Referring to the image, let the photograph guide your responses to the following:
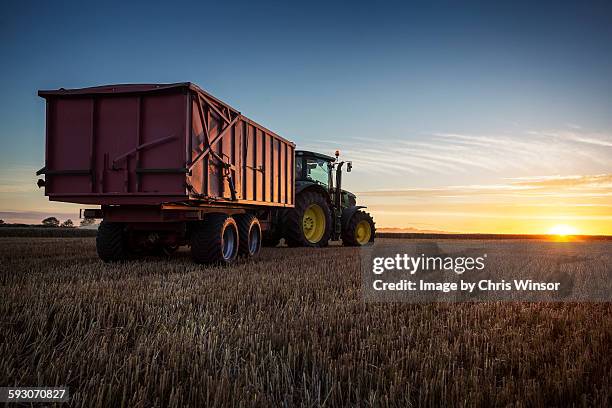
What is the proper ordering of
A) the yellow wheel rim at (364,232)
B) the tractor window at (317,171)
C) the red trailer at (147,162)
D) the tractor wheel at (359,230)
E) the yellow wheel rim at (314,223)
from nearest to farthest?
1. the red trailer at (147,162)
2. the yellow wheel rim at (314,223)
3. the tractor window at (317,171)
4. the tractor wheel at (359,230)
5. the yellow wheel rim at (364,232)

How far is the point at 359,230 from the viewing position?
55.5ft

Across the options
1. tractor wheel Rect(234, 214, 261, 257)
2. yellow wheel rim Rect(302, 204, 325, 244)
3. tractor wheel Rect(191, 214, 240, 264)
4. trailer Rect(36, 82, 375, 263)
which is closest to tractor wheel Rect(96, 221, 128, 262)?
trailer Rect(36, 82, 375, 263)

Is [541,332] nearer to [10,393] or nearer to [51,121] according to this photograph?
[10,393]

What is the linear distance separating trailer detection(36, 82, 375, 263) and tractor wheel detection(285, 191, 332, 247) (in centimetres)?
339

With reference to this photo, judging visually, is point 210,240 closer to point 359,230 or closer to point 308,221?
point 308,221

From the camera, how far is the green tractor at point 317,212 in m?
13.5

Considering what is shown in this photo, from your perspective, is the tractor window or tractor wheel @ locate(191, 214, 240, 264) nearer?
tractor wheel @ locate(191, 214, 240, 264)

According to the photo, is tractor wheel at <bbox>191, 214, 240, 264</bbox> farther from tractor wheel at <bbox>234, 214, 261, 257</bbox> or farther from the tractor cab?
the tractor cab

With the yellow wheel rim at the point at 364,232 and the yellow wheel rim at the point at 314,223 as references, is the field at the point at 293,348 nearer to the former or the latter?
the yellow wheel rim at the point at 314,223

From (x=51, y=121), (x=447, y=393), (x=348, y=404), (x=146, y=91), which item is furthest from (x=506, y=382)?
(x=51, y=121)

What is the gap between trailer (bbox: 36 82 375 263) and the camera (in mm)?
8125

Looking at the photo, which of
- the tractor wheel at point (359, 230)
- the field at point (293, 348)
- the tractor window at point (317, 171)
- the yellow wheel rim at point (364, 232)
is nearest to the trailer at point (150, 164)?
the field at point (293, 348)

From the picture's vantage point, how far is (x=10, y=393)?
2492 mm

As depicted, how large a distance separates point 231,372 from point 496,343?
194cm
